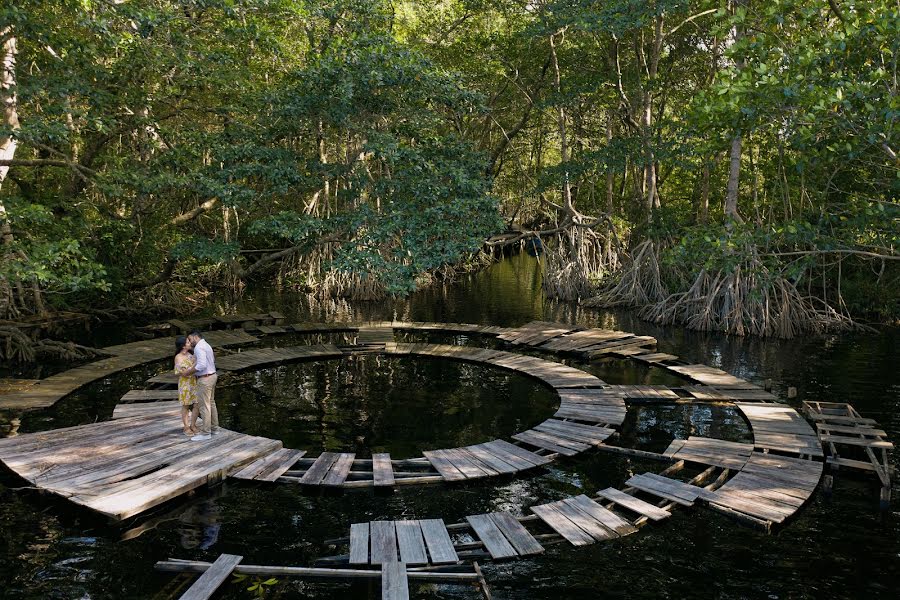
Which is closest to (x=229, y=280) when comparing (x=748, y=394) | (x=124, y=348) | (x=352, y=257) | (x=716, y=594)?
(x=124, y=348)

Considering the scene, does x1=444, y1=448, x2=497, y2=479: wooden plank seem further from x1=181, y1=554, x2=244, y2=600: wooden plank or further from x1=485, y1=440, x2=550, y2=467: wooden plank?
x1=181, y1=554, x2=244, y2=600: wooden plank

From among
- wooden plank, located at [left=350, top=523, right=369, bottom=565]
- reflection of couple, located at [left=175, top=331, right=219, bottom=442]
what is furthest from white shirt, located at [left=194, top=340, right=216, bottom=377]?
wooden plank, located at [left=350, top=523, right=369, bottom=565]

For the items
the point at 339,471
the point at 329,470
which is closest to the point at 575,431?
the point at 339,471

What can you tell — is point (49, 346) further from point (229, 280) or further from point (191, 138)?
point (229, 280)

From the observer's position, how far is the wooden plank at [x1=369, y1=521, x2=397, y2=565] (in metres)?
6.61

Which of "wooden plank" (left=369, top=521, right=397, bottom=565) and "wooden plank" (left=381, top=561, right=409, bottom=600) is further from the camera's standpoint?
"wooden plank" (left=369, top=521, right=397, bottom=565)

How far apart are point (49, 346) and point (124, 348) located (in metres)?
1.64

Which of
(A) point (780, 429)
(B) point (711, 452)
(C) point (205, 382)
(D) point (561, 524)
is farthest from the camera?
(A) point (780, 429)

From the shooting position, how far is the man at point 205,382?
29.7 ft

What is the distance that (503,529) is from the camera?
7.28 metres

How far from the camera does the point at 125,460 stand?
857 centimetres

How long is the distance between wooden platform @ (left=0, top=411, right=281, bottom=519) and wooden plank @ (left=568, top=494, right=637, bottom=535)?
453 centimetres

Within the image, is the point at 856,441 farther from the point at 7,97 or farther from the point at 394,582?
the point at 7,97

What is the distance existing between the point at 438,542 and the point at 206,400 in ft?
14.6
